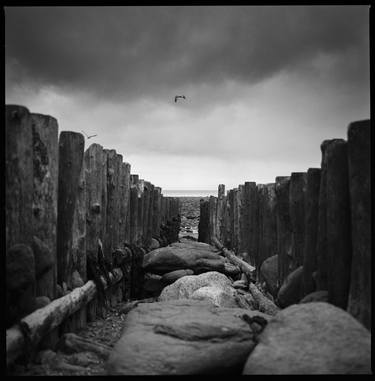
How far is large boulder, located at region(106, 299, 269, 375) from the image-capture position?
272cm

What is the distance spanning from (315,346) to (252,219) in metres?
4.92

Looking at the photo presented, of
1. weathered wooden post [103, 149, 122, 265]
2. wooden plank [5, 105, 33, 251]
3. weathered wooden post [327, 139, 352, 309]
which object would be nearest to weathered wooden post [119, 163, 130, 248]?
weathered wooden post [103, 149, 122, 265]

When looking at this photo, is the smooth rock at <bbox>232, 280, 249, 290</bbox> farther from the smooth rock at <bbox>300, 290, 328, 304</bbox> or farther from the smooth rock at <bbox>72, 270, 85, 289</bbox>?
the smooth rock at <bbox>300, 290, 328, 304</bbox>

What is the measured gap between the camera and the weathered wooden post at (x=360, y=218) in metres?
2.74

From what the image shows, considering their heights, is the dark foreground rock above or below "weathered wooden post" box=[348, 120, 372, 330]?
below

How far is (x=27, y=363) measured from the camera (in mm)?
2957

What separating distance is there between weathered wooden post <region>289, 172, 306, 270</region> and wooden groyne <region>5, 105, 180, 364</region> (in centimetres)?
241

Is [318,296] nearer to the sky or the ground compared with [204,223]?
nearer to the sky

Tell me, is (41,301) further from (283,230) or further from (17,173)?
(283,230)

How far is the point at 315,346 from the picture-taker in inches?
99.1

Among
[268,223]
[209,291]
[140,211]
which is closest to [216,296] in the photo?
[209,291]

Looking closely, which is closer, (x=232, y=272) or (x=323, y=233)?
(x=323, y=233)
